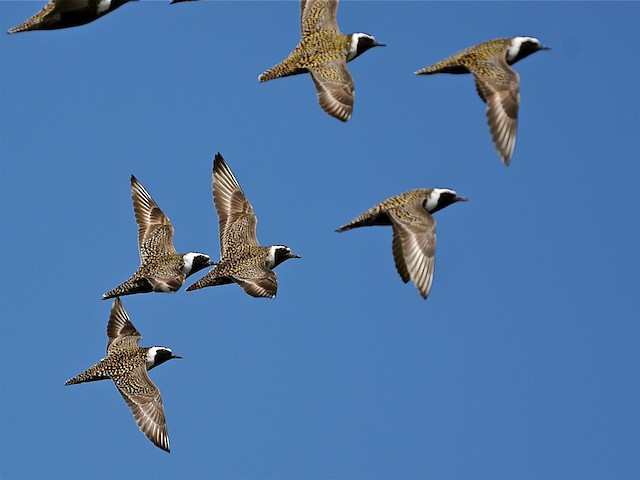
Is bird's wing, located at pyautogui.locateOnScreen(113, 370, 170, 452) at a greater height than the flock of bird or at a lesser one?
lesser

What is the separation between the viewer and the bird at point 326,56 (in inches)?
888

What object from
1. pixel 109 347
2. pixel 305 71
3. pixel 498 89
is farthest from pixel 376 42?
pixel 109 347

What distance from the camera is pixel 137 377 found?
23.7 meters

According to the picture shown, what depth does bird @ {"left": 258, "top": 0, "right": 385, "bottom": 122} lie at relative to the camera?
22547mm

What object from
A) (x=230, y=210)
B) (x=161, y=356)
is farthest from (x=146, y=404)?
(x=230, y=210)

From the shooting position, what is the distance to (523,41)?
23156 millimetres

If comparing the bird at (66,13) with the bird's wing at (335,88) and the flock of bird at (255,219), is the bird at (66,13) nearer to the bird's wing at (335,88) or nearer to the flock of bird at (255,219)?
the flock of bird at (255,219)

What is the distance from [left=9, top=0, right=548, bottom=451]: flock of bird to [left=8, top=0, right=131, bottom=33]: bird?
0.02 m

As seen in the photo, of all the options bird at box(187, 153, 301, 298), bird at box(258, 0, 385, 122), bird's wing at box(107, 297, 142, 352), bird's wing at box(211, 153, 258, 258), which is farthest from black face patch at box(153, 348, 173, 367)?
bird at box(258, 0, 385, 122)

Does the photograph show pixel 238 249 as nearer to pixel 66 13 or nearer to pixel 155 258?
pixel 155 258

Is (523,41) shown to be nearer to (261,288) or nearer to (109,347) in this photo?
(261,288)

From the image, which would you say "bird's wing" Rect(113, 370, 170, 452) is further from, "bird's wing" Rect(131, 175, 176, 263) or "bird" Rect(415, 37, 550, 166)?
"bird" Rect(415, 37, 550, 166)

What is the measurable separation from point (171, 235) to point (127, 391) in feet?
11.9

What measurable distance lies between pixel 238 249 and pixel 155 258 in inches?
58.4
